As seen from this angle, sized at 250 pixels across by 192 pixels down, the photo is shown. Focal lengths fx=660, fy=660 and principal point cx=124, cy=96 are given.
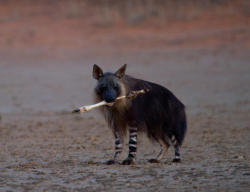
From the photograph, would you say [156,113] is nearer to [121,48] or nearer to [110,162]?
[110,162]

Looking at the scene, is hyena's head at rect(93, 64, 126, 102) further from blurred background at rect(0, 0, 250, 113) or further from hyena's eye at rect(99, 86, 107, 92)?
blurred background at rect(0, 0, 250, 113)

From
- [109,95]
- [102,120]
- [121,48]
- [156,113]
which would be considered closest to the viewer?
[109,95]

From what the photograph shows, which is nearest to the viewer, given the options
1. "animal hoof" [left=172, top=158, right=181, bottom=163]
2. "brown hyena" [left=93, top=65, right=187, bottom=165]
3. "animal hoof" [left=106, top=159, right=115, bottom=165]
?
"brown hyena" [left=93, top=65, right=187, bottom=165]

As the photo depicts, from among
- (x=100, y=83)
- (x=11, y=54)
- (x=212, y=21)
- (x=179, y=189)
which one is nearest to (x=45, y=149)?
(x=100, y=83)

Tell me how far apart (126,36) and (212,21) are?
337cm

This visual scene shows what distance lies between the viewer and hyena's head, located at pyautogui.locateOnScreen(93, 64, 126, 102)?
812 centimetres

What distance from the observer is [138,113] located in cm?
849

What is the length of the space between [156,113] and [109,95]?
837 mm

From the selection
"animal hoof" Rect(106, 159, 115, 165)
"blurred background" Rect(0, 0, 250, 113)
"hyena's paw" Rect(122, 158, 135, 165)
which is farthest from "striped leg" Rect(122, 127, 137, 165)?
"blurred background" Rect(0, 0, 250, 113)

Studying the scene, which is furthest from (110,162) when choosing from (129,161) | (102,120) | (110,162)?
(102,120)

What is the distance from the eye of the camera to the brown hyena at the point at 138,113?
8352 millimetres

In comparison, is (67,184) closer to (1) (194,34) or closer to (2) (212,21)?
(1) (194,34)

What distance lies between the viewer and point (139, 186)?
23.4 feet

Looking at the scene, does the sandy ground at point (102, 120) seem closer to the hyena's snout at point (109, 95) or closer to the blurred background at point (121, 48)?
the blurred background at point (121, 48)
